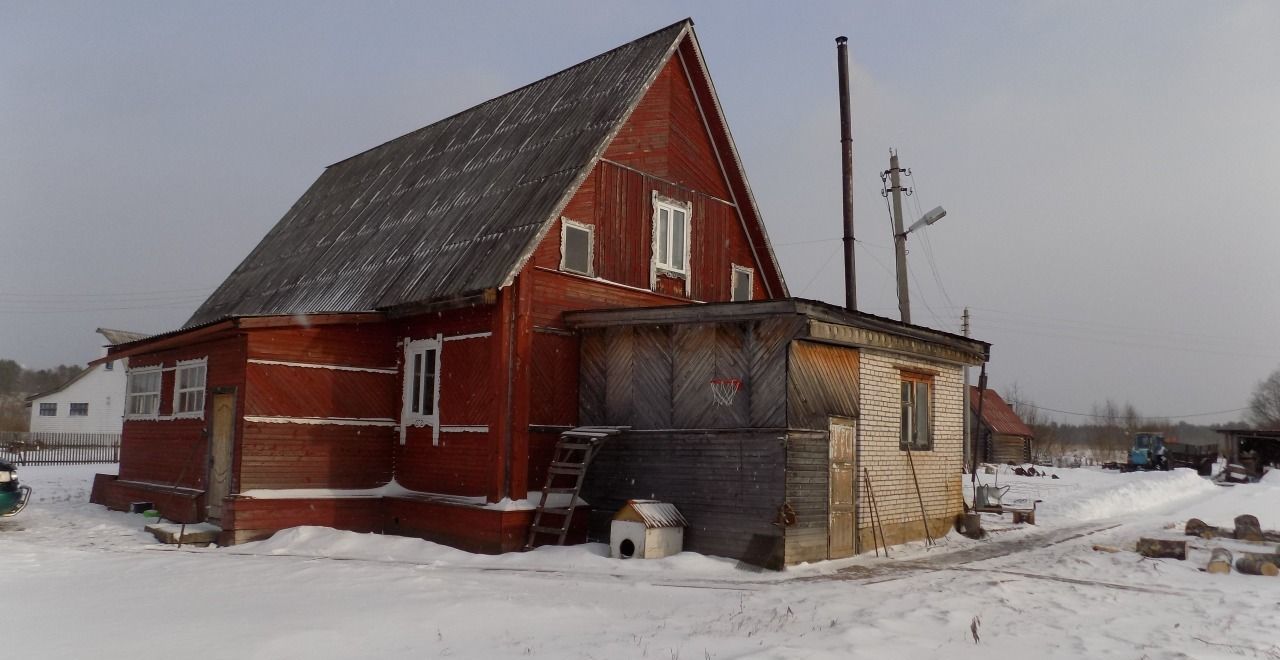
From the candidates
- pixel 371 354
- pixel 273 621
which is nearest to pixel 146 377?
pixel 371 354

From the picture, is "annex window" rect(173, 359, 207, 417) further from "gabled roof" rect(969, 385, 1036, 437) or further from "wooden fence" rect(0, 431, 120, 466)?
"gabled roof" rect(969, 385, 1036, 437)

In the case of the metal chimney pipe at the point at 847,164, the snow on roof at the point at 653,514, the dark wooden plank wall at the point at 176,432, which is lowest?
the snow on roof at the point at 653,514

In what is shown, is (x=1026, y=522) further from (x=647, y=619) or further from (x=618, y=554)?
(x=647, y=619)

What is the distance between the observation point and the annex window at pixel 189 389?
1859cm

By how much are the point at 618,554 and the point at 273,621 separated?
6.07m

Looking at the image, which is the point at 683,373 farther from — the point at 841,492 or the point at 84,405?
the point at 84,405

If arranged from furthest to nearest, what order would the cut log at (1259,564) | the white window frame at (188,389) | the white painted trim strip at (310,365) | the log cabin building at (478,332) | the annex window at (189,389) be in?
the annex window at (189,389) < the white window frame at (188,389) < the white painted trim strip at (310,365) < the log cabin building at (478,332) < the cut log at (1259,564)

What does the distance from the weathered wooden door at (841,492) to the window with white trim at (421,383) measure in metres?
6.94

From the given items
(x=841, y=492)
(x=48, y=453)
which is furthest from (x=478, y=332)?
(x=48, y=453)

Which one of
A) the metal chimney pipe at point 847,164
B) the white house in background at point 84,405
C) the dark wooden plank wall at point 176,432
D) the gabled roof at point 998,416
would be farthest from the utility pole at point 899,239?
the white house in background at point 84,405

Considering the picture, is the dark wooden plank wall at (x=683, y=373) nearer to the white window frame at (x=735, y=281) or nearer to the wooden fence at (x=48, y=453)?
the white window frame at (x=735, y=281)

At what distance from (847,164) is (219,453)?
16.4 m

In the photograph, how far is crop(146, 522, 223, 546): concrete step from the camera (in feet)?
50.9

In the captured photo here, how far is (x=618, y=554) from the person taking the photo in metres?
13.9
